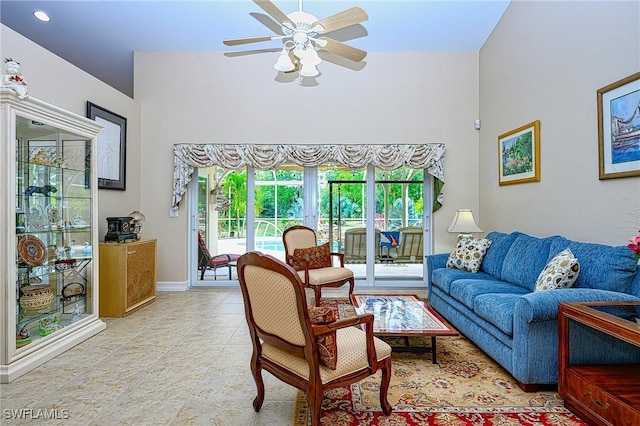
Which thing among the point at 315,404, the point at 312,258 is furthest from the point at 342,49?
the point at 315,404

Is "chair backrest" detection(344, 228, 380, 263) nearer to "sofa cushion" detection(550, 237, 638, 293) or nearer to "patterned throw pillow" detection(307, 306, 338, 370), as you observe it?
"sofa cushion" detection(550, 237, 638, 293)

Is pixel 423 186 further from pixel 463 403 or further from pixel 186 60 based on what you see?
pixel 186 60

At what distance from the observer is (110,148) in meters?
4.52

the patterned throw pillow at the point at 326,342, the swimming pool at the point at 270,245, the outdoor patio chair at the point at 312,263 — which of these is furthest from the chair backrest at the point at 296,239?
the patterned throw pillow at the point at 326,342

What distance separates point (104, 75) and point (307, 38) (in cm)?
406

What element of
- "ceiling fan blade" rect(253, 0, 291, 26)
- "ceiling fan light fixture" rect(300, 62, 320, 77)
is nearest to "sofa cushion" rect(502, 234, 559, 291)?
"ceiling fan light fixture" rect(300, 62, 320, 77)

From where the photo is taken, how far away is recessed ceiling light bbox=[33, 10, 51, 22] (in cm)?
400

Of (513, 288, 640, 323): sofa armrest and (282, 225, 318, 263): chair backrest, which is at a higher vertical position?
(282, 225, 318, 263): chair backrest

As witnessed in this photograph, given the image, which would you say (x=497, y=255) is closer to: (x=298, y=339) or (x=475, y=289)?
(x=475, y=289)

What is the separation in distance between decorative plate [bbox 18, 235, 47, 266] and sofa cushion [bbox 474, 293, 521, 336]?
374cm

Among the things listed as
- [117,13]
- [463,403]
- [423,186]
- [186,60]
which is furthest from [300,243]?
[117,13]

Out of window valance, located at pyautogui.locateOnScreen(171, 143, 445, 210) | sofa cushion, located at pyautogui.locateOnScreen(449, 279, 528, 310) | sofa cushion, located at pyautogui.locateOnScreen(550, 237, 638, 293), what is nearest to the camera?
sofa cushion, located at pyautogui.locateOnScreen(550, 237, 638, 293)

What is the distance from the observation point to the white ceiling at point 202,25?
4.21 meters

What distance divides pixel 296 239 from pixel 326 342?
2974 millimetres
